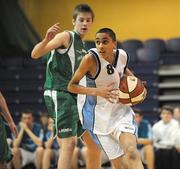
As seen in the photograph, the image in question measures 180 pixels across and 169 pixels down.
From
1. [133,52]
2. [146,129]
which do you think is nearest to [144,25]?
[133,52]

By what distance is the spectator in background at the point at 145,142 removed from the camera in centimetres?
938

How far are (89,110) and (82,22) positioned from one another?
900 mm

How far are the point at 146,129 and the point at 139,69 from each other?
10.1 feet

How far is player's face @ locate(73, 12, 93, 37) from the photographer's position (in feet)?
17.8

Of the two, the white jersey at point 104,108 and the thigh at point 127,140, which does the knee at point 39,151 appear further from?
the thigh at point 127,140

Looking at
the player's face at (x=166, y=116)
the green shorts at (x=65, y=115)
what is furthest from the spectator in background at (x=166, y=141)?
the green shorts at (x=65, y=115)

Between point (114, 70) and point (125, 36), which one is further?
point (125, 36)

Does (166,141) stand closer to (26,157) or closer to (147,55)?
(26,157)

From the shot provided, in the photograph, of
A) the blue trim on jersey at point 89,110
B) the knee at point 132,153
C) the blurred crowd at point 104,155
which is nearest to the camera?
the knee at point 132,153

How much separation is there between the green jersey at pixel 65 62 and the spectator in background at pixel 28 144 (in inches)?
170

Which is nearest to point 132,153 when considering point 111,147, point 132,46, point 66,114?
point 111,147

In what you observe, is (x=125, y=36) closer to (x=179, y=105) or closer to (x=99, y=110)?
(x=179, y=105)

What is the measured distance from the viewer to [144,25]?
14484 mm

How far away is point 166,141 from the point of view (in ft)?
32.0
